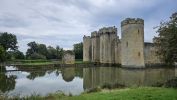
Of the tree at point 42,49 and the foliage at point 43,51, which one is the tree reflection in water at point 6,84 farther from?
the tree at point 42,49

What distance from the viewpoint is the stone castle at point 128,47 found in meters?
30.6

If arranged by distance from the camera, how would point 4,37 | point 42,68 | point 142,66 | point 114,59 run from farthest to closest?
point 4,37 → point 114,59 → point 42,68 → point 142,66

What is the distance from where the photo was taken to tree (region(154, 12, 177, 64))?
11.1 meters

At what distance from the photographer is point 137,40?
30.7m

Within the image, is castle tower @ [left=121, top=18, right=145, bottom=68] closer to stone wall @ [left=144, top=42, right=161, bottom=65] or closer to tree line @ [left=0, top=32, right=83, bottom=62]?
stone wall @ [left=144, top=42, right=161, bottom=65]

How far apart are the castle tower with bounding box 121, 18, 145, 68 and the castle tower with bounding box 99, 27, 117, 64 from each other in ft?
24.9

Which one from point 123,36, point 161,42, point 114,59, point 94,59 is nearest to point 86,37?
point 94,59

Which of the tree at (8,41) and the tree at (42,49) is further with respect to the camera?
the tree at (42,49)

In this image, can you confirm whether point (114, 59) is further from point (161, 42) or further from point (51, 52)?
point (51, 52)

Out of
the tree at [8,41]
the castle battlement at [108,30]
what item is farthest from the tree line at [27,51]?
the castle battlement at [108,30]

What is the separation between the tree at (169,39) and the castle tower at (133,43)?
60.3 ft

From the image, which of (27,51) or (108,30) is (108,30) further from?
(27,51)

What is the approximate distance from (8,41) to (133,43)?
43303 millimetres

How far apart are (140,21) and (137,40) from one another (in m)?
2.48
